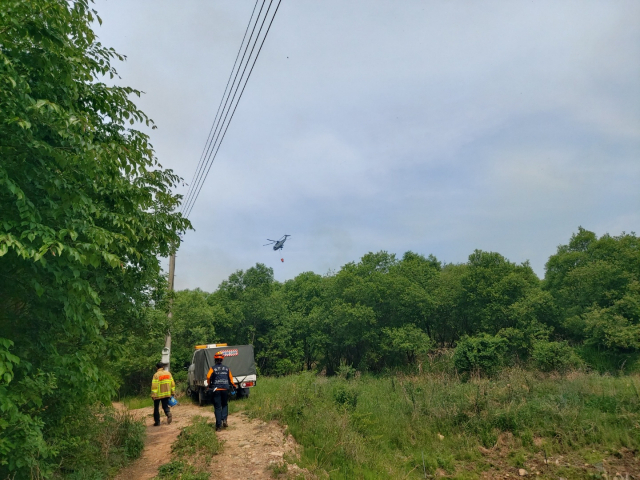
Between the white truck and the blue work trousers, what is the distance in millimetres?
4391

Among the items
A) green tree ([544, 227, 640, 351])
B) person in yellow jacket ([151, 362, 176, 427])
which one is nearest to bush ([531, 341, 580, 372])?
green tree ([544, 227, 640, 351])

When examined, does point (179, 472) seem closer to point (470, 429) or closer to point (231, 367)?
point (231, 367)

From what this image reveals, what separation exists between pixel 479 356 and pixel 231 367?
12981mm

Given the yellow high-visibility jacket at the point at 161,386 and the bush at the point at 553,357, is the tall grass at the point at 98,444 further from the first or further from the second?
the bush at the point at 553,357

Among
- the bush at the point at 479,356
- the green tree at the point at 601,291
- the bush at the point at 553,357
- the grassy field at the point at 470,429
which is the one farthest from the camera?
the green tree at the point at 601,291

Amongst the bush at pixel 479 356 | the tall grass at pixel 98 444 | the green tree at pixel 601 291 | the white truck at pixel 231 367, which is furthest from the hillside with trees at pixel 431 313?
the tall grass at pixel 98 444

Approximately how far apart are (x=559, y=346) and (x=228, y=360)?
1764cm

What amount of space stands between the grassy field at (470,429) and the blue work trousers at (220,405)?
130cm

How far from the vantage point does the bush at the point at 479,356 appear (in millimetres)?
18969

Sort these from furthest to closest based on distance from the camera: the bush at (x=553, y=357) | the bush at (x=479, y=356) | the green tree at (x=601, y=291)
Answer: the green tree at (x=601, y=291), the bush at (x=479, y=356), the bush at (x=553, y=357)

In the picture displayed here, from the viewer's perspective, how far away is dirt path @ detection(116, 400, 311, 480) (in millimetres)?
6691

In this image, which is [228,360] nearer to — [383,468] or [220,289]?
[383,468]

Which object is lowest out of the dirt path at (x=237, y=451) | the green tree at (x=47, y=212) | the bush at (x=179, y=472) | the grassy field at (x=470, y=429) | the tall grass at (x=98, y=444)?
the grassy field at (x=470, y=429)

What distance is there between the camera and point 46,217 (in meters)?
4.01
